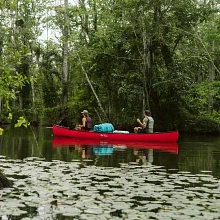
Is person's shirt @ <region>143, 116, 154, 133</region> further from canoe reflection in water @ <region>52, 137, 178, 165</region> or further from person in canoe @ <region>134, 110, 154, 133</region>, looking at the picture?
canoe reflection in water @ <region>52, 137, 178, 165</region>

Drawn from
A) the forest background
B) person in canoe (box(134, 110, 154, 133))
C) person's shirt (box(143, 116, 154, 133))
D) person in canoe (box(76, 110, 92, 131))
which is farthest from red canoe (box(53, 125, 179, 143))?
the forest background

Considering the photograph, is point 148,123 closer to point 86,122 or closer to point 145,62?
point 86,122

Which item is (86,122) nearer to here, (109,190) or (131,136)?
(131,136)

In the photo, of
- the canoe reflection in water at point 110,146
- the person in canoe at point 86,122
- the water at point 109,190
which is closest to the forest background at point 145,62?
the person in canoe at point 86,122

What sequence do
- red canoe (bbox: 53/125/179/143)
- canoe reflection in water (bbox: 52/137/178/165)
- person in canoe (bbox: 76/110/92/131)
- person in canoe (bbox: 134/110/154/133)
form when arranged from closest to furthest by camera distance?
canoe reflection in water (bbox: 52/137/178/165)
red canoe (bbox: 53/125/179/143)
person in canoe (bbox: 134/110/154/133)
person in canoe (bbox: 76/110/92/131)

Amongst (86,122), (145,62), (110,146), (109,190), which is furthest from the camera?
(145,62)

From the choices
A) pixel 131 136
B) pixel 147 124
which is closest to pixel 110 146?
pixel 131 136

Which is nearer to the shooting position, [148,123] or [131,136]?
[131,136]

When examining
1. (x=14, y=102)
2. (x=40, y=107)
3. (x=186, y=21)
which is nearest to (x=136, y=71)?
(x=186, y=21)

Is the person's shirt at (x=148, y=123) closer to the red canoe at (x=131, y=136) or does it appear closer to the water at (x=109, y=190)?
the red canoe at (x=131, y=136)

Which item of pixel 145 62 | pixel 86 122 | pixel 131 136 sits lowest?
pixel 131 136

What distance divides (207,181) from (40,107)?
105ft

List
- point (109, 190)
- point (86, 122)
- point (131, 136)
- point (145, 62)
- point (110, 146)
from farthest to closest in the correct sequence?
point (145, 62), point (86, 122), point (131, 136), point (110, 146), point (109, 190)

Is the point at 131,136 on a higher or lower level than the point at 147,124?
lower
